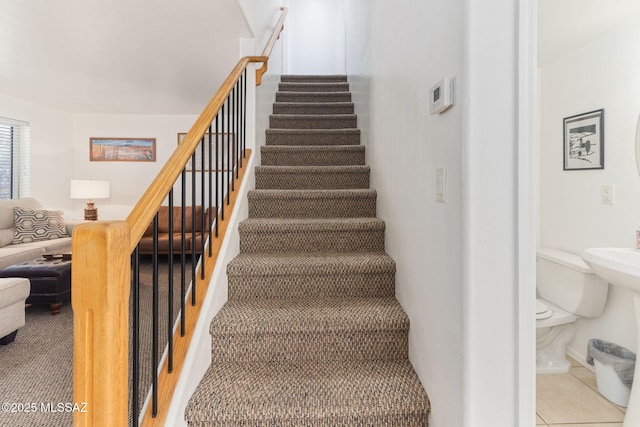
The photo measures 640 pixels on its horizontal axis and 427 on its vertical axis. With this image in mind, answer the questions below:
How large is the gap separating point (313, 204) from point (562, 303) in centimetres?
175

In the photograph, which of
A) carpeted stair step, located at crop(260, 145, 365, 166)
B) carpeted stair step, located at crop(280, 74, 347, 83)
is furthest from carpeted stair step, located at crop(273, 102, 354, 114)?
carpeted stair step, located at crop(280, 74, 347, 83)

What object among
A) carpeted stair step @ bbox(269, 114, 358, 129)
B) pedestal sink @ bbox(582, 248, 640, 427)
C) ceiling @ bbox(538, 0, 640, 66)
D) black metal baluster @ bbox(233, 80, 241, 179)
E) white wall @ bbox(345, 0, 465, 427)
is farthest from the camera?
carpeted stair step @ bbox(269, 114, 358, 129)

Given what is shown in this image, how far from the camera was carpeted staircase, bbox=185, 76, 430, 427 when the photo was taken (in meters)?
1.23

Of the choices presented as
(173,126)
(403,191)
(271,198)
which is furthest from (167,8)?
(173,126)

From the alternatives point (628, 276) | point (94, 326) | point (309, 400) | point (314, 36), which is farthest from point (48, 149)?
point (628, 276)

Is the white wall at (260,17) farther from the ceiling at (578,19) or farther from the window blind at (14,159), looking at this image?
the window blind at (14,159)

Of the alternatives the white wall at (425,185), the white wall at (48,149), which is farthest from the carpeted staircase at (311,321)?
the white wall at (48,149)

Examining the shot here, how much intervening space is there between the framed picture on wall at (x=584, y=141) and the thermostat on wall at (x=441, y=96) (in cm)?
167

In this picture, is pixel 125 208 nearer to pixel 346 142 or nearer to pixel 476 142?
pixel 346 142

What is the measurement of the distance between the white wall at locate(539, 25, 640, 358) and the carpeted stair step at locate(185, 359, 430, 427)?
1580mm

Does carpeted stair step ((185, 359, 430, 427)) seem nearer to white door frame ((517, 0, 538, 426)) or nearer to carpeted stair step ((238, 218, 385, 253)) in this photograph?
white door frame ((517, 0, 538, 426))

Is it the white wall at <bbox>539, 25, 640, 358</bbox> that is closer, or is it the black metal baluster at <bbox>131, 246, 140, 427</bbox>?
the black metal baluster at <bbox>131, 246, 140, 427</bbox>

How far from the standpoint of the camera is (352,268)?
67.9 inches

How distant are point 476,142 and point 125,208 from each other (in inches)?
218
